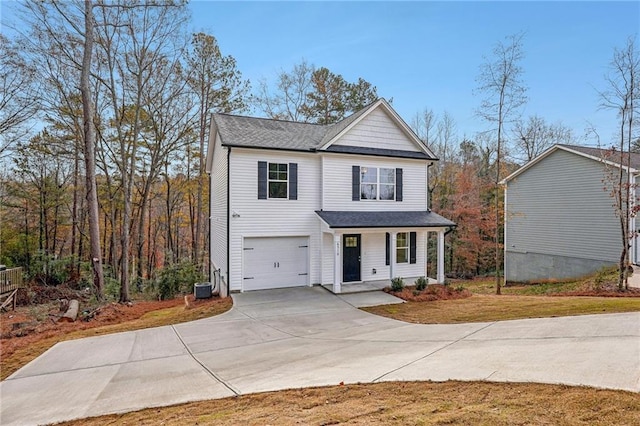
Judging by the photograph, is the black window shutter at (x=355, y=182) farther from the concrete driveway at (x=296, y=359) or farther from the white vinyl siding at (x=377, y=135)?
the concrete driveway at (x=296, y=359)

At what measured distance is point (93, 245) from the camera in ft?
45.3

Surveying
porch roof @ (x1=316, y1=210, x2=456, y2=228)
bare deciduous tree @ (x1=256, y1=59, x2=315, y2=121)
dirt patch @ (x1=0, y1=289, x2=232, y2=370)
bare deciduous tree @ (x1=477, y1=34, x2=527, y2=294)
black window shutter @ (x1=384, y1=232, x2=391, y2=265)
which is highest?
bare deciduous tree @ (x1=256, y1=59, x2=315, y2=121)

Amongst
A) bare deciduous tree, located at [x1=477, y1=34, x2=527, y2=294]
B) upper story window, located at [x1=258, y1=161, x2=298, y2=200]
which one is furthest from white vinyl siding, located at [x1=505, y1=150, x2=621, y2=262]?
upper story window, located at [x1=258, y1=161, x2=298, y2=200]

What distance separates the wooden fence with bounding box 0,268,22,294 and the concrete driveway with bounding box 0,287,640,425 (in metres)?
8.81

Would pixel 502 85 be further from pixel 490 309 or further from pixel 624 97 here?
pixel 490 309

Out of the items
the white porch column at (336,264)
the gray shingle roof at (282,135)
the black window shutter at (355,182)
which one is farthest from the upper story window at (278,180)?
the black window shutter at (355,182)

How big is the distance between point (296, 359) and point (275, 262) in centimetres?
701

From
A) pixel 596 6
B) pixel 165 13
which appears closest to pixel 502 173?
pixel 596 6

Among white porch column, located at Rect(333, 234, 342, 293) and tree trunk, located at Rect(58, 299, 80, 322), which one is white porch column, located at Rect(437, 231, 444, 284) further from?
tree trunk, located at Rect(58, 299, 80, 322)

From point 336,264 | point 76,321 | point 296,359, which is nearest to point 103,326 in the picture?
point 76,321

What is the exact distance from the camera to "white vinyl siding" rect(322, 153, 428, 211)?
14.0m

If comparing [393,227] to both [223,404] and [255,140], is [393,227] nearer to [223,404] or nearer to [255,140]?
[255,140]

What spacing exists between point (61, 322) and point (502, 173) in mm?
30490

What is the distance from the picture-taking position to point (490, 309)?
10094 millimetres
